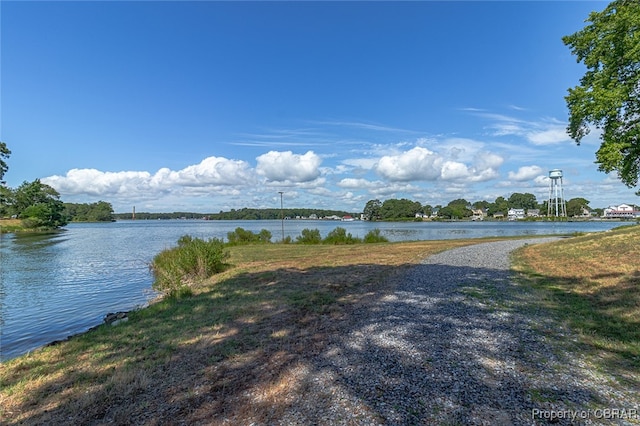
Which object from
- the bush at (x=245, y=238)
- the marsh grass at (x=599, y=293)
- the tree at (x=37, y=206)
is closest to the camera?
the marsh grass at (x=599, y=293)

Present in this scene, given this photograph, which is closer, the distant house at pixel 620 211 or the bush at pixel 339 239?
the bush at pixel 339 239

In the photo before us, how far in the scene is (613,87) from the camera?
1526 centimetres

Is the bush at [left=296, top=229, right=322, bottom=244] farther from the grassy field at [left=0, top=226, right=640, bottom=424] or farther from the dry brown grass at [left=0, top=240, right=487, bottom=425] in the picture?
the dry brown grass at [left=0, top=240, right=487, bottom=425]

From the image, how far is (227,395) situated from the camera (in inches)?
153

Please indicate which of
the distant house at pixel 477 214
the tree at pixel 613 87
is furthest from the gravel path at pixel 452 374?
the distant house at pixel 477 214

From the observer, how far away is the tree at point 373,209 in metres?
139

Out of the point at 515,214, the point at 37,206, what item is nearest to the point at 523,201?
the point at 515,214

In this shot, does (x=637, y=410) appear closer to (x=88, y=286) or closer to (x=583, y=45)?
(x=88, y=286)

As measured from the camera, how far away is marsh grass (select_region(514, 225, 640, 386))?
4.64 m

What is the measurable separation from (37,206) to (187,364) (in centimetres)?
8794

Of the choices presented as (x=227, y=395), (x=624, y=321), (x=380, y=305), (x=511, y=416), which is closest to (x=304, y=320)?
(x=380, y=305)

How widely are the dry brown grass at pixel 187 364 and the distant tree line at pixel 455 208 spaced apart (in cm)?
13192

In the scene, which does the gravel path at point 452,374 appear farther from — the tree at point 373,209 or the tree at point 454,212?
the tree at point 454,212

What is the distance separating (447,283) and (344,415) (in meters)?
7.36
